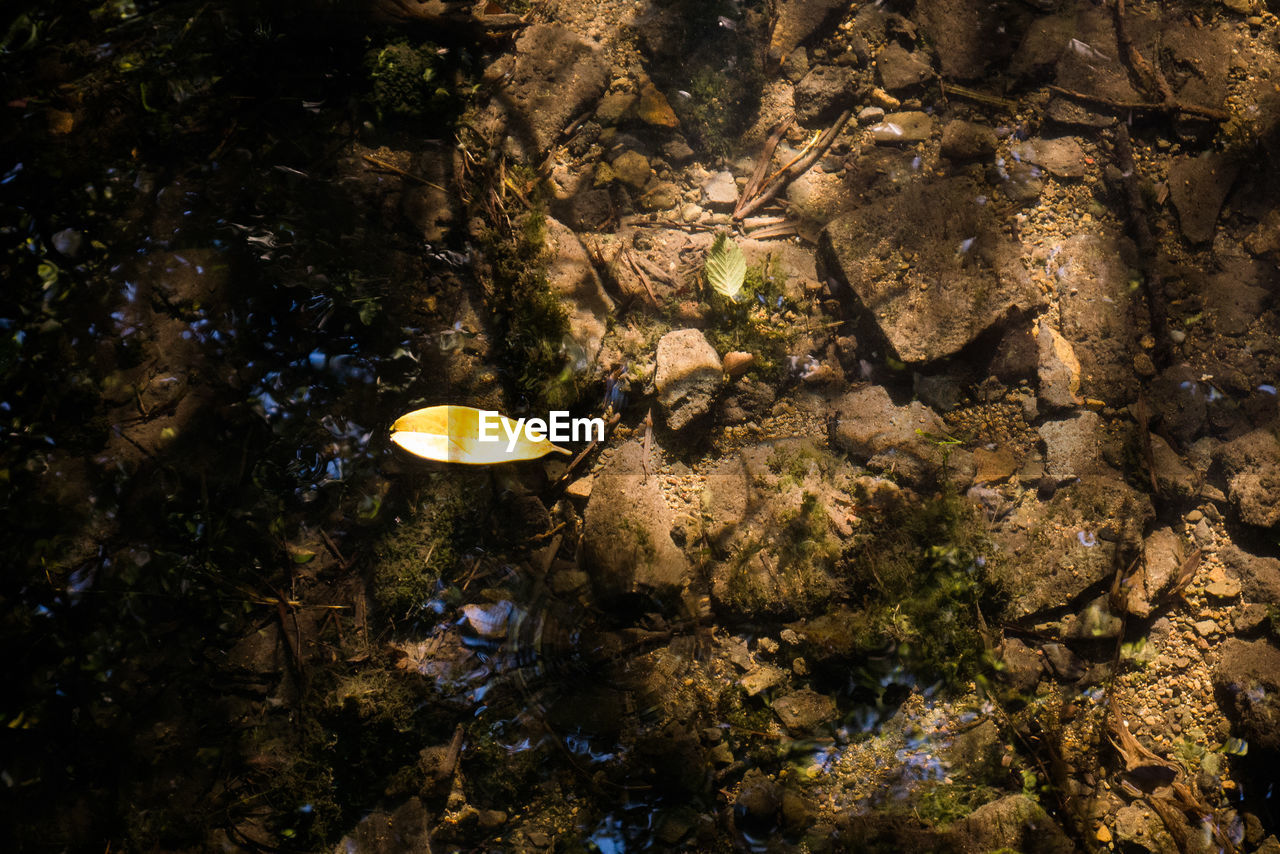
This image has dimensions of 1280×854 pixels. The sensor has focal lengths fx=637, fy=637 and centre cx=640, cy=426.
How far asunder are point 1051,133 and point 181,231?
4.99 metres

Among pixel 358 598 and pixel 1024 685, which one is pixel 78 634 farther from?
pixel 1024 685

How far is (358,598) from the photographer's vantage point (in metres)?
3.09

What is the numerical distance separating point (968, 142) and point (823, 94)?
0.93 meters

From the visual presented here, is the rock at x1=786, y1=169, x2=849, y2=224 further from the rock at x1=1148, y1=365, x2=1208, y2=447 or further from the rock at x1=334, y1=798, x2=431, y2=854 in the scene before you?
the rock at x1=334, y1=798, x2=431, y2=854

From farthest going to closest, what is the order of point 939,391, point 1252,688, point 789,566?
point 939,391
point 789,566
point 1252,688

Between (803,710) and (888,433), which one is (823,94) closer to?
(888,433)

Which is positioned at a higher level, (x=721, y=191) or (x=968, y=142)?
(x=968, y=142)

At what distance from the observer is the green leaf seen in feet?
11.8

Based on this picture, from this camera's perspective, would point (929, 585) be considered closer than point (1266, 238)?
Yes

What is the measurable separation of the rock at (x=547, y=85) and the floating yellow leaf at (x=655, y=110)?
27 cm

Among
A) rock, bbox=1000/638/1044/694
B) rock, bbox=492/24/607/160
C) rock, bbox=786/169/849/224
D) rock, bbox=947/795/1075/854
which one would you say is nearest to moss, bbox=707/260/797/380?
rock, bbox=786/169/849/224

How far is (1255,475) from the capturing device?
11.0 feet

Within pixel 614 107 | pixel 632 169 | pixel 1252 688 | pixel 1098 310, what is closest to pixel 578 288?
pixel 632 169

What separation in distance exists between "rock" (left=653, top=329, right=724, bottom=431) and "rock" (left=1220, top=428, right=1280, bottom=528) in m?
2.76
